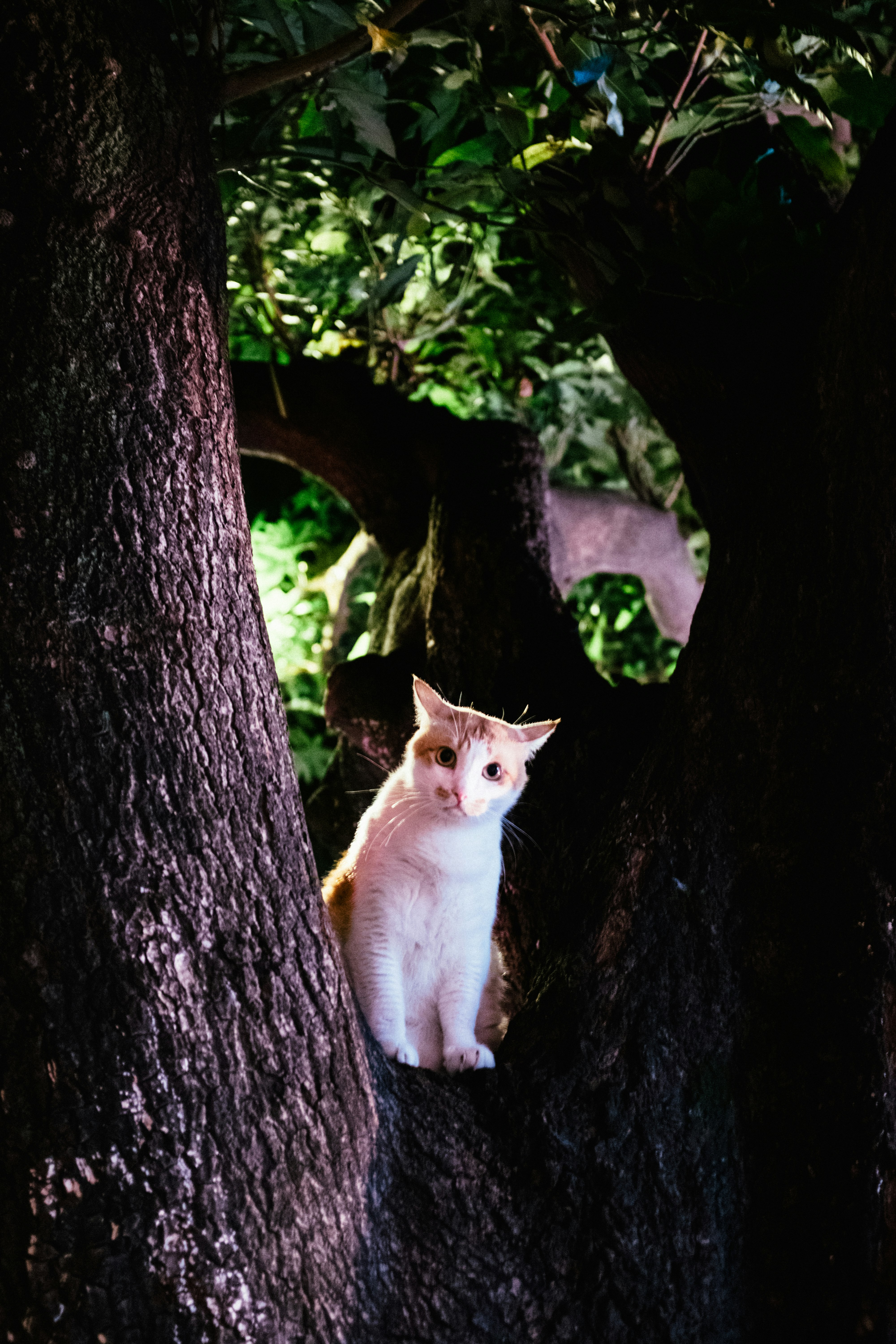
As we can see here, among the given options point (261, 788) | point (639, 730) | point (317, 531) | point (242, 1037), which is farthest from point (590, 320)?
point (317, 531)

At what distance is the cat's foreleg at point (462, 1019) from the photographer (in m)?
1.69

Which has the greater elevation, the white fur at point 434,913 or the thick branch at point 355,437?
the thick branch at point 355,437

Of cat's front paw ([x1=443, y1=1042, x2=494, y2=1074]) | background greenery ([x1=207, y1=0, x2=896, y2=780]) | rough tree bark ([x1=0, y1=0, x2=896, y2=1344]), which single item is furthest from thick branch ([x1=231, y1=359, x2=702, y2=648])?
cat's front paw ([x1=443, y1=1042, x2=494, y2=1074])

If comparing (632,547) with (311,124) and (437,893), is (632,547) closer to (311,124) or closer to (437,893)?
(311,124)

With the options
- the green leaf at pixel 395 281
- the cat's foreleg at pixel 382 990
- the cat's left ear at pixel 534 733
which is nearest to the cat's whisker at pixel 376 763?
the cat's left ear at pixel 534 733

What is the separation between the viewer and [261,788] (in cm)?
129

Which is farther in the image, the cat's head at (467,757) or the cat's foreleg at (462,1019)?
the cat's head at (467,757)

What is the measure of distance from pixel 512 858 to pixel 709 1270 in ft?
2.92

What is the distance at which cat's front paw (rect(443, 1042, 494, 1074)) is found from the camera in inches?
66.1

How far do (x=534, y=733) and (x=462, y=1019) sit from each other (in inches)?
22.8

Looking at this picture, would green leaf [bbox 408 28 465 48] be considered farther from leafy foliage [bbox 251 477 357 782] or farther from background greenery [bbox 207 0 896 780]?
leafy foliage [bbox 251 477 357 782]

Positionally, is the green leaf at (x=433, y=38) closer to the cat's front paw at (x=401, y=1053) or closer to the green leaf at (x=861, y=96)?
the green leaf at (x=861, y=96)

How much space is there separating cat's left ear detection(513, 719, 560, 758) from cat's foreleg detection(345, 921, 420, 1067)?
0.50 metres

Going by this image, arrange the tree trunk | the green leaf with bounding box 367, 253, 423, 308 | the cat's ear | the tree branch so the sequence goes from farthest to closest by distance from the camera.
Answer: the green leaf with bounding box 367, 253, 423, 308, the cat's ear, the tree branch, the tree trunk
